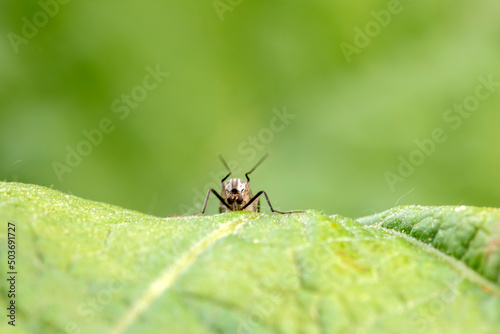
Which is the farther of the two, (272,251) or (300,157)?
(300,157)

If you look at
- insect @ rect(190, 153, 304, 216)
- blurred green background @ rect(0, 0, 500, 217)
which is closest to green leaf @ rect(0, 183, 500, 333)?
insect @ rect(190, 153, 304, 216)

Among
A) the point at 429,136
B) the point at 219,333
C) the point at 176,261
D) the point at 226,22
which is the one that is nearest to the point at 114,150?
the point at 226,22

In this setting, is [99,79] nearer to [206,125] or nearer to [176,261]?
[206,125]

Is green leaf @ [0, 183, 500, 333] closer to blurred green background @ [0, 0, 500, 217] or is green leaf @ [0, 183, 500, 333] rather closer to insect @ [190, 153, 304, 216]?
insect @ [190, 153, 304, 216]

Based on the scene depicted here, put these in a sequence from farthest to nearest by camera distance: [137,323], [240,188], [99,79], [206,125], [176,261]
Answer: [206,125] < [99,79] < [240,188] < [176,261] < [137,323]

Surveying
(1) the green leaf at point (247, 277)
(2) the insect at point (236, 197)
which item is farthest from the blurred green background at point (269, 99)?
(1) the green leaf at point (247, 277)
